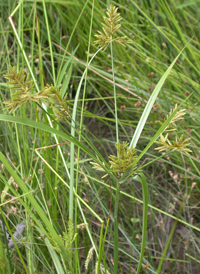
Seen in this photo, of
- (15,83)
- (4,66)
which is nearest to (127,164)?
(15,83)

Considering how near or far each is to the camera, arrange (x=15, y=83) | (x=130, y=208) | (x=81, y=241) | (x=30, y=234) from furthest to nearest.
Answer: (x=130, y=208), (x=81, y=241), (x=30, y=234), (x=15, y=83)

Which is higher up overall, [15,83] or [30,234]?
[15,83]

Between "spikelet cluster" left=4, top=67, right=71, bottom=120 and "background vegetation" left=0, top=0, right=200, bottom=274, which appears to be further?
"background vegetation" left=0, top=0, right=200, bottom=274

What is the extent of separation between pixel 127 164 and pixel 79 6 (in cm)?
120

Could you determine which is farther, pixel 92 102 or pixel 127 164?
pixel 92 102

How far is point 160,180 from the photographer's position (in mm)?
1270

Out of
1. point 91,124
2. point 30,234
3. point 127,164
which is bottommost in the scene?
point 30,234

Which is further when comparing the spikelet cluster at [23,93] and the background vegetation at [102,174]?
the background vegetation at [102,174]

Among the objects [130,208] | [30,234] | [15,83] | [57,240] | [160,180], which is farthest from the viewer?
[160,180]

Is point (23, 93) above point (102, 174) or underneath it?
above

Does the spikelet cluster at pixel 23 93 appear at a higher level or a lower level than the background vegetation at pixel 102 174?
higher

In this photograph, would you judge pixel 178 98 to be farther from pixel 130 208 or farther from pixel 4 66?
pixel 4 66

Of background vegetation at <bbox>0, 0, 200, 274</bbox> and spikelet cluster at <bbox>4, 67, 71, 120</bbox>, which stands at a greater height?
spikelet cluster at <bbox>4, 67, 71, 120</bbox>

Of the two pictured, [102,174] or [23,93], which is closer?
[23,93]
